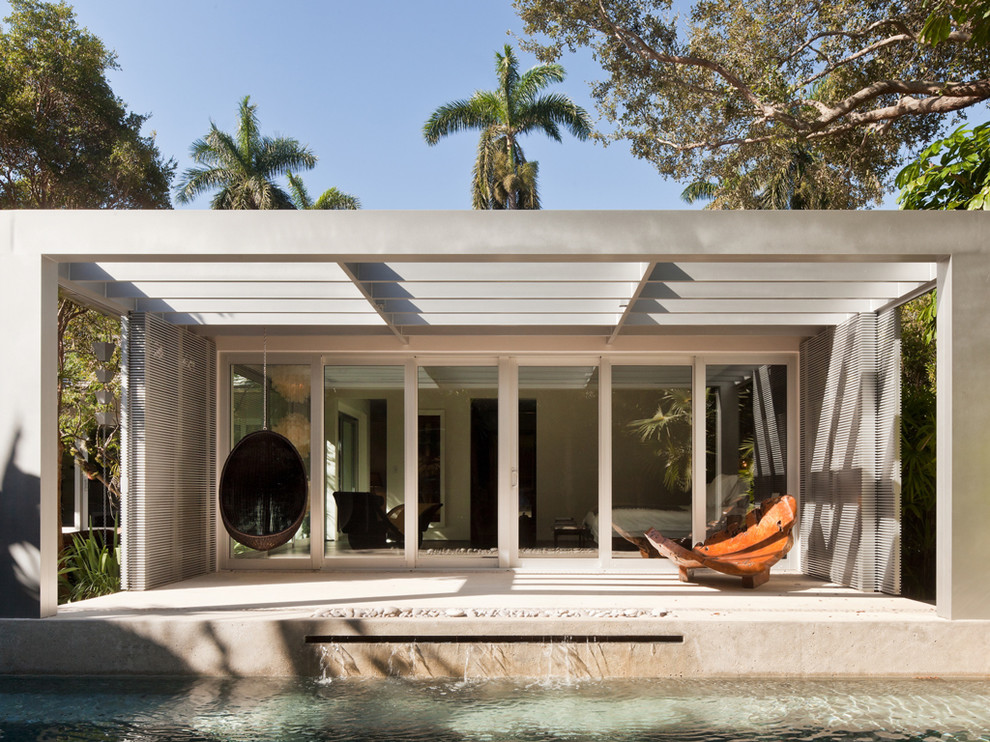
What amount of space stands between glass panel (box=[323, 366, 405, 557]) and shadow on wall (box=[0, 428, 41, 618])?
396 cm

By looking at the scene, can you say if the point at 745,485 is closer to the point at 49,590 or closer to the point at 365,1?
the point at 49,590

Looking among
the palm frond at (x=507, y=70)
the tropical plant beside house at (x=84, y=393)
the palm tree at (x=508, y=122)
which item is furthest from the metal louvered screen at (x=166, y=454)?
the palm frond at (x=507, y=70)

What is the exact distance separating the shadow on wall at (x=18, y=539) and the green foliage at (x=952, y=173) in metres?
8.81

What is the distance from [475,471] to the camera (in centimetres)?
972

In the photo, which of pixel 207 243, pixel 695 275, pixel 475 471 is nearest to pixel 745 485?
pixel 475 471

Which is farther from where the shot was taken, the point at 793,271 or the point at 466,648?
the point at 793,271

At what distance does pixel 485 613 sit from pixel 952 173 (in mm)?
6944

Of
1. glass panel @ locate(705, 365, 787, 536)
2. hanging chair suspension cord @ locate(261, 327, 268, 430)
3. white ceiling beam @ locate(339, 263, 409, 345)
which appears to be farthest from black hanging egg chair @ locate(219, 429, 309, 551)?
glass panel @ locate(705, 365, 787, 536)

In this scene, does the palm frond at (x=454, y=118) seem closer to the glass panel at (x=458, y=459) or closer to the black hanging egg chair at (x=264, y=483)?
the glass panel at (x=458, y=459)

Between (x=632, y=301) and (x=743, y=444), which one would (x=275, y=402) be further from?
(x=743, y=444)

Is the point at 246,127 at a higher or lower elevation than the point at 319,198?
higher

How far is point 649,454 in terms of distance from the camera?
382 inches

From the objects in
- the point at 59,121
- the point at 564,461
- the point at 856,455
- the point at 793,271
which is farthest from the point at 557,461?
the point at 59,121

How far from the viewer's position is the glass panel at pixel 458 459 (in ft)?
31.7
